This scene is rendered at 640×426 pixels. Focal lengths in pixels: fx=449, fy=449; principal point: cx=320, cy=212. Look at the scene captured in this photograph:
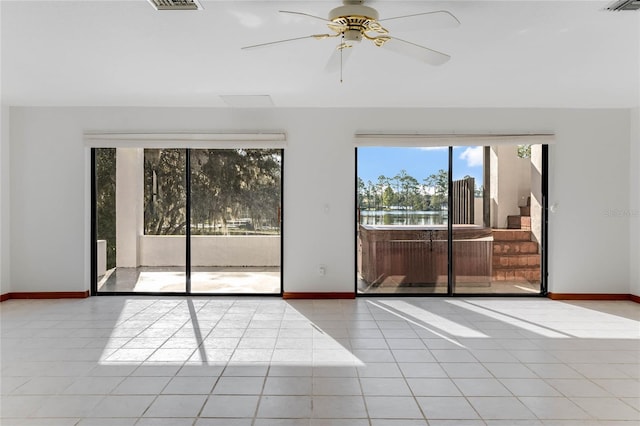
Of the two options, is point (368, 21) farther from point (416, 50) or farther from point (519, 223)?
point (519, 223)

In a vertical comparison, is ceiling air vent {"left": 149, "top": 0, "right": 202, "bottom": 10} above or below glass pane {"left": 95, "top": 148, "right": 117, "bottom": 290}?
above

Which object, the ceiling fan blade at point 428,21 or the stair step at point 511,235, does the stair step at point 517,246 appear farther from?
the ceiling fan blade at point 428,21

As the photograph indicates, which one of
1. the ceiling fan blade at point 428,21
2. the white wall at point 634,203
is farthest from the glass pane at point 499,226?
the ceiling fan blade at point 428,21

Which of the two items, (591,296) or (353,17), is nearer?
(353,17)

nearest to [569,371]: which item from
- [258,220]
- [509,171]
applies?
[509,171]

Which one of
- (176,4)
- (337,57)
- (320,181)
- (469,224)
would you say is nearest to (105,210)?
(320,181)

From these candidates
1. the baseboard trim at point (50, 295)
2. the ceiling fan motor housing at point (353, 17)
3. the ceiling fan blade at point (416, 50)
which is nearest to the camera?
the ceiling fan motor housing at point (353, 17)

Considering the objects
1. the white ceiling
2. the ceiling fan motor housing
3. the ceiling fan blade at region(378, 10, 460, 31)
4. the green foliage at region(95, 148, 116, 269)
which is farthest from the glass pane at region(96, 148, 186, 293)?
the ceiling fan blade at region(378, 10, 460, 31)

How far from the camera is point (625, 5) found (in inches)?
102

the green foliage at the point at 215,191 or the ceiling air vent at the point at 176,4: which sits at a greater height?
the ceiling air vent at the point at 176,4

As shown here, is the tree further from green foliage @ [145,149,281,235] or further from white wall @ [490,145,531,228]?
green foliage @ [145,149,281,235]

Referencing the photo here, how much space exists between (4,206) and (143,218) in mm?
1512

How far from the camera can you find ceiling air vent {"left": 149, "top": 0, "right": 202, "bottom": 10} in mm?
2529

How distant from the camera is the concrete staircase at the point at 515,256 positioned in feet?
17.8
